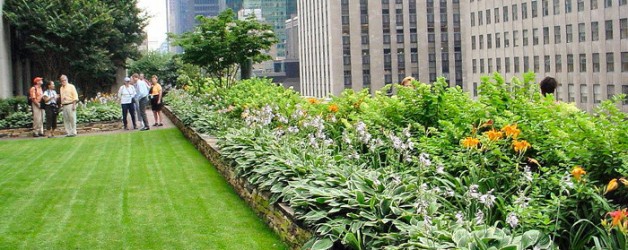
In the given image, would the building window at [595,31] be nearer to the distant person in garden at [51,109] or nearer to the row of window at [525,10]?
the row of window at [525,10]

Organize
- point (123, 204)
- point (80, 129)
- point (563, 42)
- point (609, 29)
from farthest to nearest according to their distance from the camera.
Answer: point (563, 42)
point (609, 29)
point (80, 129)
point (123, 204)

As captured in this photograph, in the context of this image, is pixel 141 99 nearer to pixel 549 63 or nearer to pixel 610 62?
pixel 610 62

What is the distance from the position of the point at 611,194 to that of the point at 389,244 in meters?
1.78

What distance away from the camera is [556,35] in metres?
73.8

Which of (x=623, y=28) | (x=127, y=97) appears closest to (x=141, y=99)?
(x=127, y=97)

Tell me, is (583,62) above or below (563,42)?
below

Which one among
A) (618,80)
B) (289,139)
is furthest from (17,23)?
(618,80)

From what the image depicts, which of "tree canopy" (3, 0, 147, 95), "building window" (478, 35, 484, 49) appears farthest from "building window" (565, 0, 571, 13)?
"tree canopy" (3, 0, 147, 95)

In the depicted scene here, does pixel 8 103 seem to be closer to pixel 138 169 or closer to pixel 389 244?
pixel 138 169

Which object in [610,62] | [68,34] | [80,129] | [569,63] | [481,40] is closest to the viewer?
[80,129]

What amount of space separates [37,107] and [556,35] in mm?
58869

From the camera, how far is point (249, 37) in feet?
83.3

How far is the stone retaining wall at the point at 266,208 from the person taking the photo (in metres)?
7.68

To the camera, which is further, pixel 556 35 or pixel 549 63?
pixel 549 63
